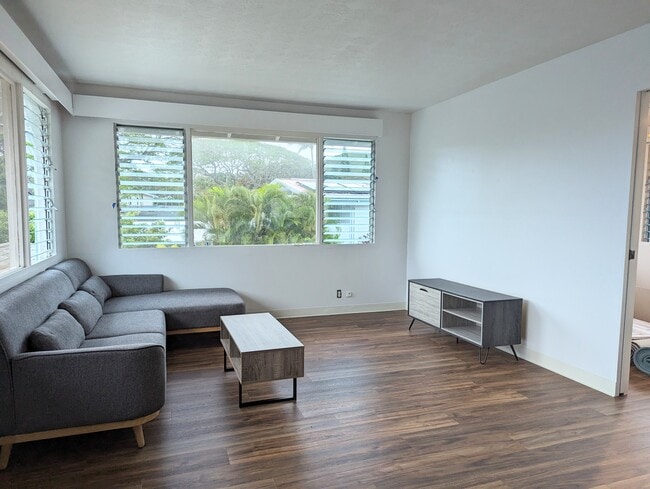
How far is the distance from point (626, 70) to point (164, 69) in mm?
3734

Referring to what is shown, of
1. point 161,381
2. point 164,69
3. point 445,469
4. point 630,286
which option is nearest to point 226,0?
point 164,69

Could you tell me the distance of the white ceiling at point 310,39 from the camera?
2.71 m

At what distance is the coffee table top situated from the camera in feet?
9.64

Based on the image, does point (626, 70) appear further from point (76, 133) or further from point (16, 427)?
point (76, 133)

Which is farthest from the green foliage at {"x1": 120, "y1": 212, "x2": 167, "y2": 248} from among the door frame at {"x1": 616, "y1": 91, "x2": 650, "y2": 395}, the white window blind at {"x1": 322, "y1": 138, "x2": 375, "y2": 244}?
the door frame at {"x1": 616, "y1": 91, "x2": 650, "y2": 395}

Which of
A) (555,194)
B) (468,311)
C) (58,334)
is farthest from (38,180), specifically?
(555,194)

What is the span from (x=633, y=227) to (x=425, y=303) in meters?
2.07

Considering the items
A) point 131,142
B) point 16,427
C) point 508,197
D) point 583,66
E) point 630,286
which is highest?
point 583,66

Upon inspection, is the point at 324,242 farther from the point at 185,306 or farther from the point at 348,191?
the point at 185,306

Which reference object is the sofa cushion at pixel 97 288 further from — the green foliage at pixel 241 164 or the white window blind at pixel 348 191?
the white window blind at pixel 348 191

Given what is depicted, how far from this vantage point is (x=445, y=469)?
2279 millimetres

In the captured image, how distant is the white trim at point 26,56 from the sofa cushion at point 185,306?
6.44ft

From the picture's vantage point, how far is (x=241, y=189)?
5.29 meters

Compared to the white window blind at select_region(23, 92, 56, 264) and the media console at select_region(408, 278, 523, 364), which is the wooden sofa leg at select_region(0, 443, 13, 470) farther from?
the media console at select_region(408, 278, 523, 364)
